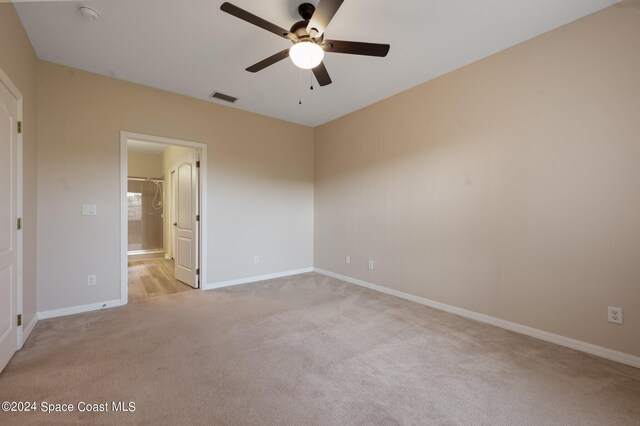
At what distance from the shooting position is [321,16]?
1844mm

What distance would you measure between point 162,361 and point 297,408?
1227 millimetres

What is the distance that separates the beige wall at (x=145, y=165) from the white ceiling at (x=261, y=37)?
459cm

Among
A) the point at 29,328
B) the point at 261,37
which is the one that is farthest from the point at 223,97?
the point at 29,328

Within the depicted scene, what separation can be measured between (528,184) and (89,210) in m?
4.75

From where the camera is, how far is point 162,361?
2.20 meters

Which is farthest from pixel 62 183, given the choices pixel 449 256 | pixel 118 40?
pixel 449 256

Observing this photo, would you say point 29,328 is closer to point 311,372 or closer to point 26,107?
point 26,107

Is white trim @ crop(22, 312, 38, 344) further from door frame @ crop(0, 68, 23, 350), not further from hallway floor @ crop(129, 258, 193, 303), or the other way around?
hallway floor @ crop(129, 258, 193, 303)

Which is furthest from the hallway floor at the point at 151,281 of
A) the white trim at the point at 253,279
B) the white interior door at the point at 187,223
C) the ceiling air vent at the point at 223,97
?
the ceiling air vent at the point at 223,97

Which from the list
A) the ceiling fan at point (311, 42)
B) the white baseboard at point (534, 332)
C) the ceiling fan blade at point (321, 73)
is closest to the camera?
the ceiling fan at point (311, 42)

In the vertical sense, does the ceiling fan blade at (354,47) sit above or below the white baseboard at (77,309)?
above

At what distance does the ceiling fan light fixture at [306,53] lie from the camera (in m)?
1.99

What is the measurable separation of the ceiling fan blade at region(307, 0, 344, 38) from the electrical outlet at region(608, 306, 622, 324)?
3085 mm

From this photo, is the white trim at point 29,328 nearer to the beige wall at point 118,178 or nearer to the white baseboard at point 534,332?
the beige wall at point 118,178
